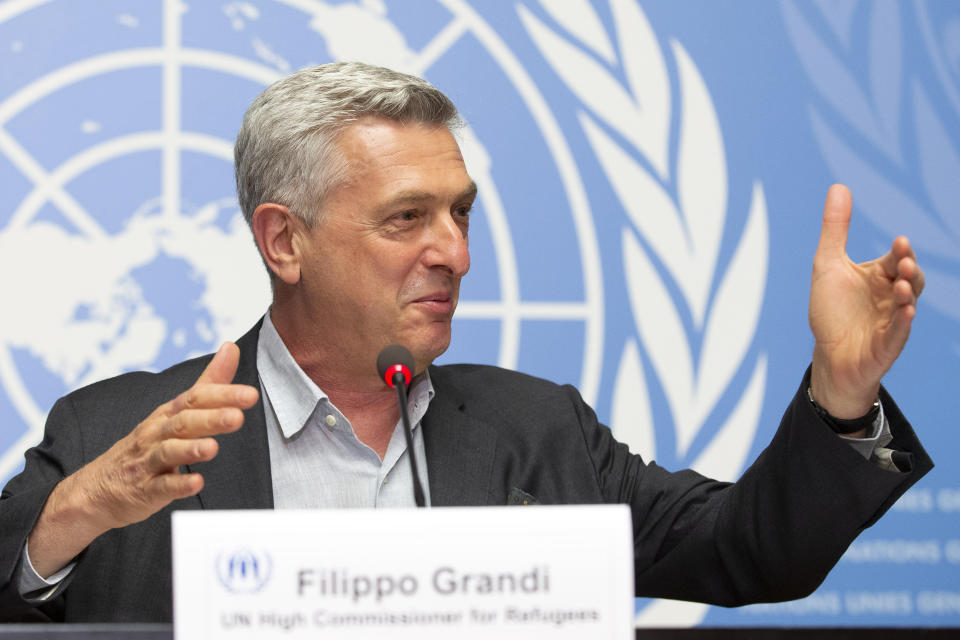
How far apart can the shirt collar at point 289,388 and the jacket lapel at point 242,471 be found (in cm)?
6

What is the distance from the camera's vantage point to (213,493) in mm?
1983

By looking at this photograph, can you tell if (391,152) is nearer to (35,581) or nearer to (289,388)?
(289,388)

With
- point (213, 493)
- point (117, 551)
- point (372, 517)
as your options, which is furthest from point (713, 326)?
point (372, 517)

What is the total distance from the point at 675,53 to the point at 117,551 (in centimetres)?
187

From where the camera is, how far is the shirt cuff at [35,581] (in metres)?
1.72

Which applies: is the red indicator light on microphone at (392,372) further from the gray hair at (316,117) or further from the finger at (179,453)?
the gray hair at (316,117)

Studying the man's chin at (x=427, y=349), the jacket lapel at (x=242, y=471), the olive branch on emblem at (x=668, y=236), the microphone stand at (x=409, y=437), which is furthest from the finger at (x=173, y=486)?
the olive branch on emblem at (x=668, y=236)

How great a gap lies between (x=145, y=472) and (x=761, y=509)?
107cm

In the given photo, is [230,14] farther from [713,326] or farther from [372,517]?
[372,517]

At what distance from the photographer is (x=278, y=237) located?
7.47ft

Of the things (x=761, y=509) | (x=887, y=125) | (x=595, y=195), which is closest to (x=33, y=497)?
(x=761, y=509)

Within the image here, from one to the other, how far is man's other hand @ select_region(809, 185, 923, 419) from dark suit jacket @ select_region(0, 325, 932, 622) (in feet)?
0.24

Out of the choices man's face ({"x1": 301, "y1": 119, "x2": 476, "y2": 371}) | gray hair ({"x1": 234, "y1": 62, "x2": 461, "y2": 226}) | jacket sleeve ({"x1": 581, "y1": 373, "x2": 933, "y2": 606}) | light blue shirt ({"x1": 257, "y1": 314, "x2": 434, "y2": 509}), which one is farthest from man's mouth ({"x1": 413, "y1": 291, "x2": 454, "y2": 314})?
jacket sleeve ({"x1": 581, "y1": 373, "x2": 933, "y2": 606})

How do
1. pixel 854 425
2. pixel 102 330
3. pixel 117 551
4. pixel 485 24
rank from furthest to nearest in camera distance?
pixel 485 24 < pixel 102 330 < pixel 117 551 < pixel 854 425
